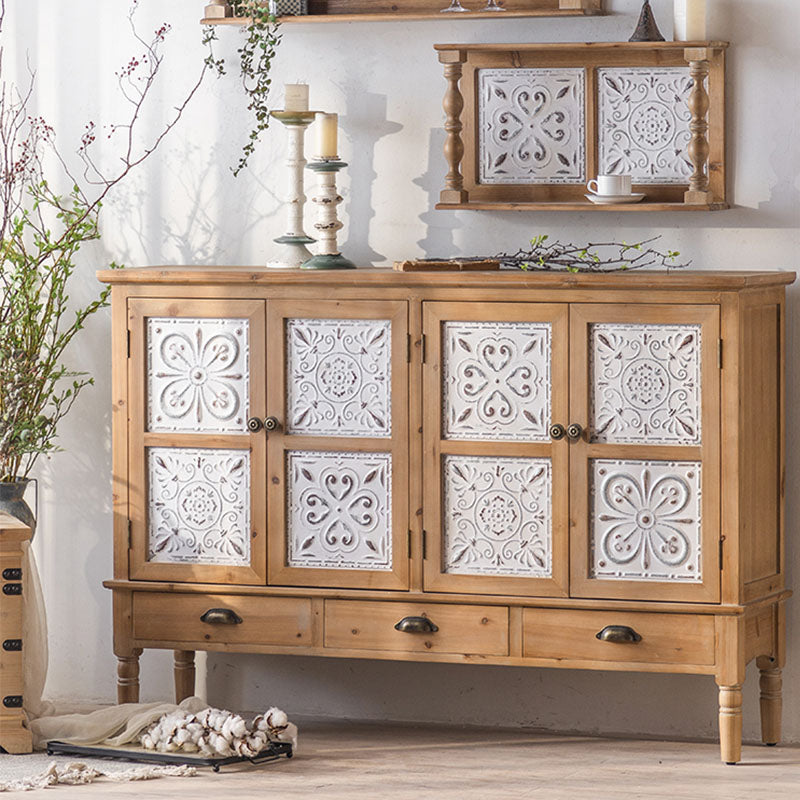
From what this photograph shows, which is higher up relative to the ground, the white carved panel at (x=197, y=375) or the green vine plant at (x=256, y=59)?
the green vine plant at (x=256, y=59)

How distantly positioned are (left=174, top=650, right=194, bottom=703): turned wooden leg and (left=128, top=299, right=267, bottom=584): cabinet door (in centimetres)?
43

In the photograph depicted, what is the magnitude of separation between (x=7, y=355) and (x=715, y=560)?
2.15m

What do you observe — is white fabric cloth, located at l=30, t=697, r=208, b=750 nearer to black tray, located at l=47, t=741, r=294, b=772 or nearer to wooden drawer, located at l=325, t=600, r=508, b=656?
black tray, located at l=47, t=741, r=294, b=772

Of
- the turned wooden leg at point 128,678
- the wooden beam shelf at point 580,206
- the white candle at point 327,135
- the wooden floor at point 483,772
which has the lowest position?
the wooden floor at point 483,772

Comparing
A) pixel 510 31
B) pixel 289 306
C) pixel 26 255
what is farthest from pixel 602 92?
pixel 26 255

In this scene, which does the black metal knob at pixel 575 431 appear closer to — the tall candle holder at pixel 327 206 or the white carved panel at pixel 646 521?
the white carved panel at pixel 646 521

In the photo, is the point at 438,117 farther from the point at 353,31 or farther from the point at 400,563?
the point at 400,563

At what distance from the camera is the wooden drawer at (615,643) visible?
4.25 metres

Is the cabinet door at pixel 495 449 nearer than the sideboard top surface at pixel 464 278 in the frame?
No

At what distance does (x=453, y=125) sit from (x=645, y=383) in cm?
98

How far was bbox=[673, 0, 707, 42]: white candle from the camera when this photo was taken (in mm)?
4477

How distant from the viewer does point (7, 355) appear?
16.0ft

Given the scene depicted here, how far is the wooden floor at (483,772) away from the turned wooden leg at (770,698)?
1.9 inches

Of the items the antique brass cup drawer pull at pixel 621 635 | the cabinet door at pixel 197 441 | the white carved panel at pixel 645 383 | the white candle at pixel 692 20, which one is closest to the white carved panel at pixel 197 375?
the cabinet door at pixel 197 441
